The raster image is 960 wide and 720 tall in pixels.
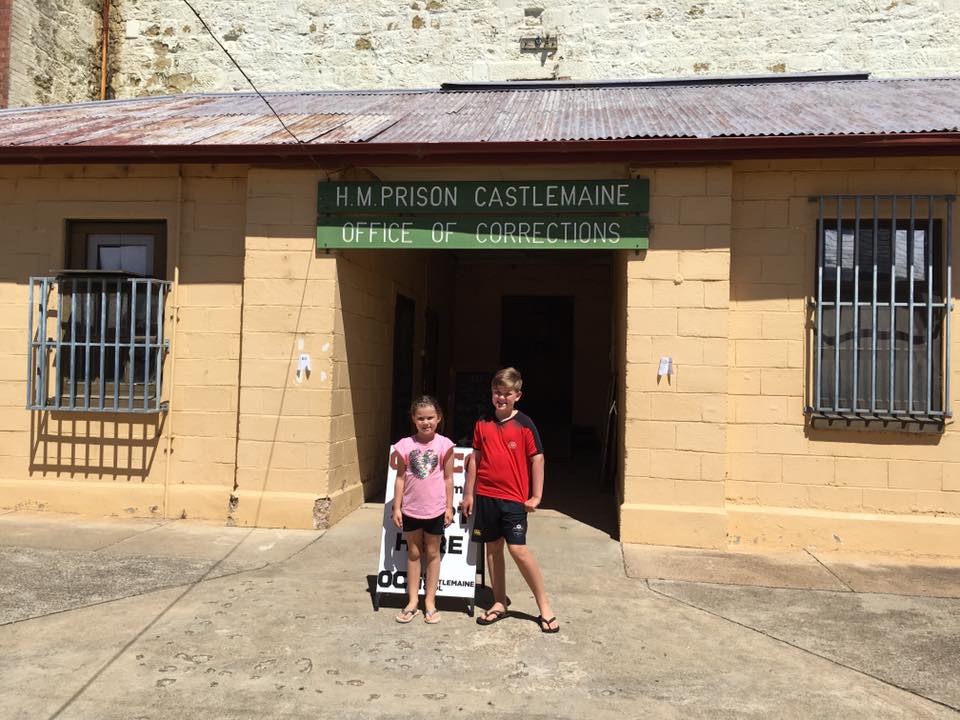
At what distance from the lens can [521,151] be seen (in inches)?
257

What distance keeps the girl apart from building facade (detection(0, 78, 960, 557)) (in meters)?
2.45

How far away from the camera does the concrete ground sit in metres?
3.49

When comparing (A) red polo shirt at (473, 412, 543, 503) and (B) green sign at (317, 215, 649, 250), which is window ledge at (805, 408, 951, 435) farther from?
(A) red polo shirt at (473, 412, 543, 503)

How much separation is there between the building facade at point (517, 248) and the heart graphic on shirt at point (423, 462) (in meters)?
2.54

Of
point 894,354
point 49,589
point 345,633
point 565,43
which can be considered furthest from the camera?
point 565,43

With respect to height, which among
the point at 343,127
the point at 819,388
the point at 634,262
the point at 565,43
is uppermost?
the point at 565,43

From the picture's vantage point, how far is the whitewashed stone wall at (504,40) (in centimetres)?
1149

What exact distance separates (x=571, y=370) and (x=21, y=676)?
36.6 ft

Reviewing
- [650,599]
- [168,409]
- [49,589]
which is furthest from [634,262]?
[49,589]

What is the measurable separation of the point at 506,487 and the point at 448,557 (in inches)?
28.7

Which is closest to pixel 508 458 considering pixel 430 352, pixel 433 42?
pixel 430 352

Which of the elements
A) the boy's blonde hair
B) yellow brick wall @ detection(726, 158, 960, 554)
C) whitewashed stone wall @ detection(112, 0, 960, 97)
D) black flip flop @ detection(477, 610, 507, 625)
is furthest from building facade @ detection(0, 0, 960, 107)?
black flip flop @ detection(477, 610, 507, 625)

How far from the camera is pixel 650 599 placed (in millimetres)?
5043

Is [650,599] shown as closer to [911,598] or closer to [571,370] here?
[911,598]
